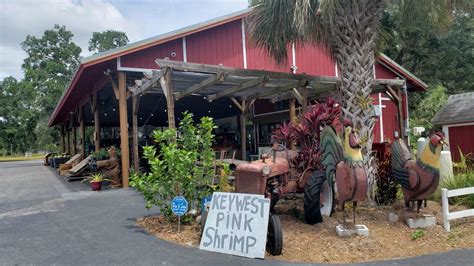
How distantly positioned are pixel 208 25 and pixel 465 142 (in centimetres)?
1003

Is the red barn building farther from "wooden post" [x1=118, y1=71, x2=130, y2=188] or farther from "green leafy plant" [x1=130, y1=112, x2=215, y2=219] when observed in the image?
"green leafy plant" [x1=130, y1=112, x2=215, y2=219]

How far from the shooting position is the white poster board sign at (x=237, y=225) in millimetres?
4555

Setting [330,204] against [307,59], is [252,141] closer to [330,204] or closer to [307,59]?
[307,59]

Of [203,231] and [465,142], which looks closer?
[203,231]

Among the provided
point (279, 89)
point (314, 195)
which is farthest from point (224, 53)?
point (314, 195)

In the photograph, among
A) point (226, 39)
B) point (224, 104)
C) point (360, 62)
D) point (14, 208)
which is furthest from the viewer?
point (224, 104)

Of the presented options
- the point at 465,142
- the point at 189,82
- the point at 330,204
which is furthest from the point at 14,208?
the point at 465,142

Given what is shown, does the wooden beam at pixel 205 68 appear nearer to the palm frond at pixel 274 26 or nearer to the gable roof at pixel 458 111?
the palm frond at pixel 274 26

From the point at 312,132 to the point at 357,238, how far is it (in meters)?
1.98

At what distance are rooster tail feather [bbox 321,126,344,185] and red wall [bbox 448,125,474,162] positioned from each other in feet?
31.8

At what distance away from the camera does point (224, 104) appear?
737 inches

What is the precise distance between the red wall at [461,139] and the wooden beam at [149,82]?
11.1 m

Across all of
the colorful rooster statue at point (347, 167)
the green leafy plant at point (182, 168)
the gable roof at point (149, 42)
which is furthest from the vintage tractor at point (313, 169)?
the gable roof at point (149, 42)

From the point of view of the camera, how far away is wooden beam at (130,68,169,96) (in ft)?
24.0
